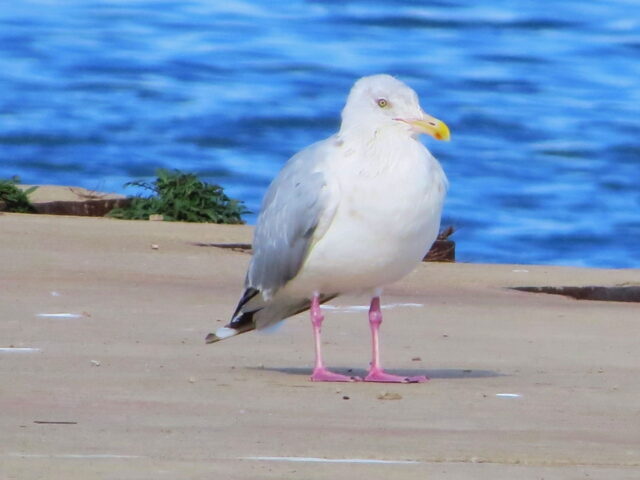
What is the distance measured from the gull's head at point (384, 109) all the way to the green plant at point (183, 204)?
5406mm

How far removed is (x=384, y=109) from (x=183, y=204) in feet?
18.5

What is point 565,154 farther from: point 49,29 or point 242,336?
point 242,336

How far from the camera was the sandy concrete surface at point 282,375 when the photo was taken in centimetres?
510

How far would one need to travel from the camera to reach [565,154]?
1006 inches

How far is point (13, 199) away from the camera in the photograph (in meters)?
12.0

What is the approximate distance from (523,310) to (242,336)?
1.57 meters

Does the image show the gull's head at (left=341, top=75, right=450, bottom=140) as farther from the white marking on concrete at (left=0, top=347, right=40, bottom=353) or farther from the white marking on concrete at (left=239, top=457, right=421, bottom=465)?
the white marking on concrete at (left=239, top=457, right=421, bottom=465)

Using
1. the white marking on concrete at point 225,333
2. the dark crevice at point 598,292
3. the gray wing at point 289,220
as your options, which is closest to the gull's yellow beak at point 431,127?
the gray wing at point 289,220

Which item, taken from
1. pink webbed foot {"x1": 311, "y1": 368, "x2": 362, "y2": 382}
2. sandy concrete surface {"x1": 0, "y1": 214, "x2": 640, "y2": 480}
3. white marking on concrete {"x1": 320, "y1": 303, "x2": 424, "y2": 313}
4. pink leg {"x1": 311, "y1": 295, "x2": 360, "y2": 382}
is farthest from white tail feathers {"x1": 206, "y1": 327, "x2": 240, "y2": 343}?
white marking on concrete {"x1": 320, "y1": 303, "x2": 424, "y2": 313}

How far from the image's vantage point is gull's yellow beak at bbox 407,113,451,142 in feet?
22.4

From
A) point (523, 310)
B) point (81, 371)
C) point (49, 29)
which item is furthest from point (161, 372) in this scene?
point (49, 29)

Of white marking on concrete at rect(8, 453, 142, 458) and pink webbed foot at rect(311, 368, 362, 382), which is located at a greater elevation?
pink webbed foot at rect(311, 368, 362, 382)

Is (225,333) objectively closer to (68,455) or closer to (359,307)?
(359,307)

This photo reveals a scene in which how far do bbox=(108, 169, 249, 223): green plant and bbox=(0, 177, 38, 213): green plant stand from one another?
559 mm
